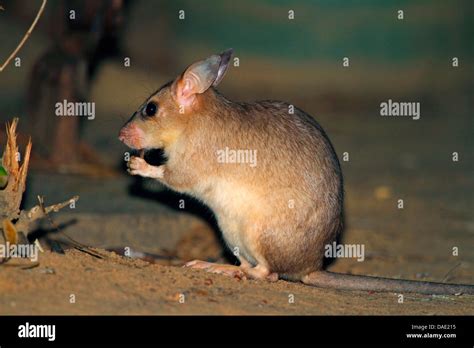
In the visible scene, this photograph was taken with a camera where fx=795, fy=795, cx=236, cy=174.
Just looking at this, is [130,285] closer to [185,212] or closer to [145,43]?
[185,212]

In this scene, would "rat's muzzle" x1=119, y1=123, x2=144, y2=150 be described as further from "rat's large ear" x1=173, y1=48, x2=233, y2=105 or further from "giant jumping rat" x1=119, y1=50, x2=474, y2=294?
"rat's large ear" x1=173, y1=48, x2=233, y2=105

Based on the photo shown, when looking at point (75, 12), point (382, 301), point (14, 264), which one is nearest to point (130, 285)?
point (14, 264)

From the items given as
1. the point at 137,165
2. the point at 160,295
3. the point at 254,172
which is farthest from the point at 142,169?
the point at 160,295

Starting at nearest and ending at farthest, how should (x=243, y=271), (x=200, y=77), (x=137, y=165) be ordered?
(x=243, y=271)
(x=200, y=77)
(x=137, y=165)

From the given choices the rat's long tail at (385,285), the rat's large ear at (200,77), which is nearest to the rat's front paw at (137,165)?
the rat's large ear at (200,77)

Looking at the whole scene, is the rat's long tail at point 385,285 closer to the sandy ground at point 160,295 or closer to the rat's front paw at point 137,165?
the sandy ground at point 160,295

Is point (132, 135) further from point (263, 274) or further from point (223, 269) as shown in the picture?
point (263, 274)
